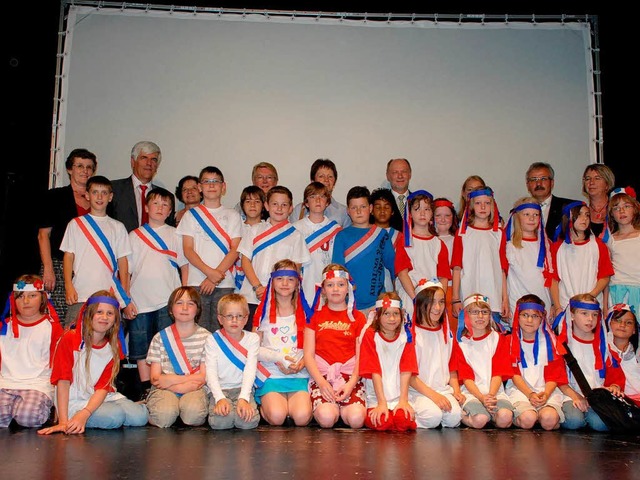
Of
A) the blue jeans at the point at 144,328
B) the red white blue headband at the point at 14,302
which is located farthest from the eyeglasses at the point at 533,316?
the red white blue headband at the point at 14,302

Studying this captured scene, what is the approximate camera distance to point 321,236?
181 inches

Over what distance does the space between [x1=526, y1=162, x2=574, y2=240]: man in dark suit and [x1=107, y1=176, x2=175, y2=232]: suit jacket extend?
2581mm

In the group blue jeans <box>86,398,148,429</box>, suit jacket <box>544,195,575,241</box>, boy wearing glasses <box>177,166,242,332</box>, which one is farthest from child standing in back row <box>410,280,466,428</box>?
blue jeans <box>86,398,148,429</box>

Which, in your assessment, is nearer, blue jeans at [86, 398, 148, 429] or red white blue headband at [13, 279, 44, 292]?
blue jeans at [86, 398, 148, 429]

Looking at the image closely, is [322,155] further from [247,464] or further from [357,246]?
[247,464]

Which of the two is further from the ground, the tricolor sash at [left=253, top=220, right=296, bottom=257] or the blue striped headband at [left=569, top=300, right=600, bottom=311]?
the tricolor sash at [left=253, top=220, right=296, bottom=257]

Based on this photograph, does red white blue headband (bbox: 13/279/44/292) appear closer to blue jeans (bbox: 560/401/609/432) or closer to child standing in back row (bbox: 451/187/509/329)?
child standing in back row (bbox: 451/187/509/329)

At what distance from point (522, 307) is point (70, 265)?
8.82 feet

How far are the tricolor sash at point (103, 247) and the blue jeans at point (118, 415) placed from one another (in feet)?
2.28

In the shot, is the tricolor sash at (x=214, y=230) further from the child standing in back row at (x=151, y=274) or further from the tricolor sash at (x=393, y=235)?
the tricolor sash at (x=393, y=235)

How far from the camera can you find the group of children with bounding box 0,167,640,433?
3.75 m

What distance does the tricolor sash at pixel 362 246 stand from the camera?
4.44 metres

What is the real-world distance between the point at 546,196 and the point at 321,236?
171 cm

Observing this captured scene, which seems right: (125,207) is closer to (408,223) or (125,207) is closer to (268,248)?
(268,248)
